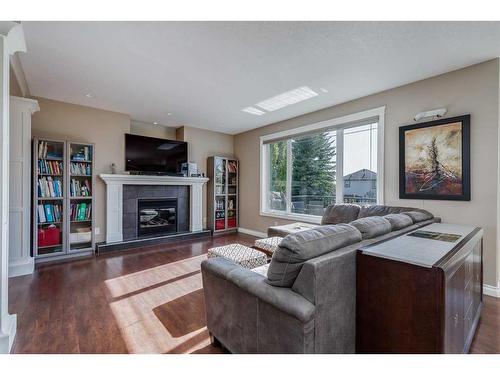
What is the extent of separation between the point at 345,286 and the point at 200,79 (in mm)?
2890

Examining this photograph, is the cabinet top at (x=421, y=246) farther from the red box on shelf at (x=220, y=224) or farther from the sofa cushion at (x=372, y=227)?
the red box on shelf at (x=220, y=224)

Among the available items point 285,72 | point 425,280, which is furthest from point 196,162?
point 425,280

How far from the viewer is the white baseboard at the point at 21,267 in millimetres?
3119

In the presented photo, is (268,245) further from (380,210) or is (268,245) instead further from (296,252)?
(296,252)

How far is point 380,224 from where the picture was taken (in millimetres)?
1856

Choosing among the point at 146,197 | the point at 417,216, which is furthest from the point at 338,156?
the point at 146,197

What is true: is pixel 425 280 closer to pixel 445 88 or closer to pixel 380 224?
pixel 380 224

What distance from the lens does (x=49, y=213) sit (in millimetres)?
3744

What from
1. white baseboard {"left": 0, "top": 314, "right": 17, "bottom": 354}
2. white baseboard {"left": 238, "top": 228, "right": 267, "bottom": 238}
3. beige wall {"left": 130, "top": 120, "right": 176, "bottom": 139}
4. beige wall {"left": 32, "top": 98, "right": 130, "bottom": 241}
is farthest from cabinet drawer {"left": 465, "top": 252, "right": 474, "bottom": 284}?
beige wall {"left": 130, "top": 120, "right": 176, "bottom": 139}

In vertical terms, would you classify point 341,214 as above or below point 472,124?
below

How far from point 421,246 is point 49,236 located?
4721mm

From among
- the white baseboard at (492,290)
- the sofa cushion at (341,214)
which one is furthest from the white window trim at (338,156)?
the white baseboard at (492,290)

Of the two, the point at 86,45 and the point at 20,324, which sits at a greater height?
the point at 86,45

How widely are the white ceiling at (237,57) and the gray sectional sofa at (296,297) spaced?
5.86ft
